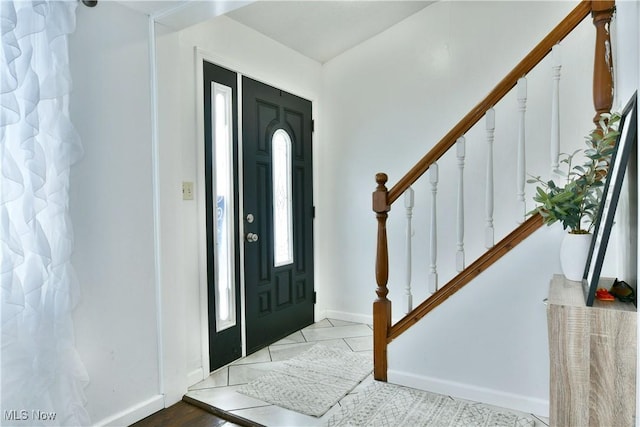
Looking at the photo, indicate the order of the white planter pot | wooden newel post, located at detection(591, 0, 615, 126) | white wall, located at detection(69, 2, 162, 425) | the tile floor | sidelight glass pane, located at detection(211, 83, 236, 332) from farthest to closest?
sidelight glass pane, located at detection(211, 83, 236, 332) < the tile floor < white wall, located at detection(69, 2, 162, 425) < wooden newel post, located at detection(591, 0, 615, 126) < the white planter pot

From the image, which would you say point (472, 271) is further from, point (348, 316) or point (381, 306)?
point (348, 316)

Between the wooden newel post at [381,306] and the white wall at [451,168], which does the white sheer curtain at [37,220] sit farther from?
the white wall at [451,168]

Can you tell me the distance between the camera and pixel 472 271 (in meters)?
2.13

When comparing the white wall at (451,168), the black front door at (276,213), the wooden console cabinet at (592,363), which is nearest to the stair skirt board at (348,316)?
the white wall at (451,168)

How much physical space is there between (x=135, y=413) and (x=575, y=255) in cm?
221

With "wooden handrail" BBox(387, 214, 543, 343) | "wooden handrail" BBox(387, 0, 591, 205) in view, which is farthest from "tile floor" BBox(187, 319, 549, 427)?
"wooden handrail" BBox(387, 0, 591, 205)

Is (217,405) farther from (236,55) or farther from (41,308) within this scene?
(236,55)

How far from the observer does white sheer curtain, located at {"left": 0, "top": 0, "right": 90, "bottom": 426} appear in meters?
1.50

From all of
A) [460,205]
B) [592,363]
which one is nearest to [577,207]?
[592,363]

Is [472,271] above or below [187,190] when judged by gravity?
below

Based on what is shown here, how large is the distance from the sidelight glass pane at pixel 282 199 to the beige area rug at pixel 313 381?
0.86 m

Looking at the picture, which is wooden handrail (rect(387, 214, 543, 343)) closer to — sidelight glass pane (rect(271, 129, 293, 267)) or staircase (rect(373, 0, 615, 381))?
staircase (rect(373, 0, 615, 381))

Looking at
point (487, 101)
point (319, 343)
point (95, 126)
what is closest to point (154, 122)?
point (95, 126)

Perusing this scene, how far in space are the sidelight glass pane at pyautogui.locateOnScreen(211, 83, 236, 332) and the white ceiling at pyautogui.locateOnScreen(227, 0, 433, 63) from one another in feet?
2.07
